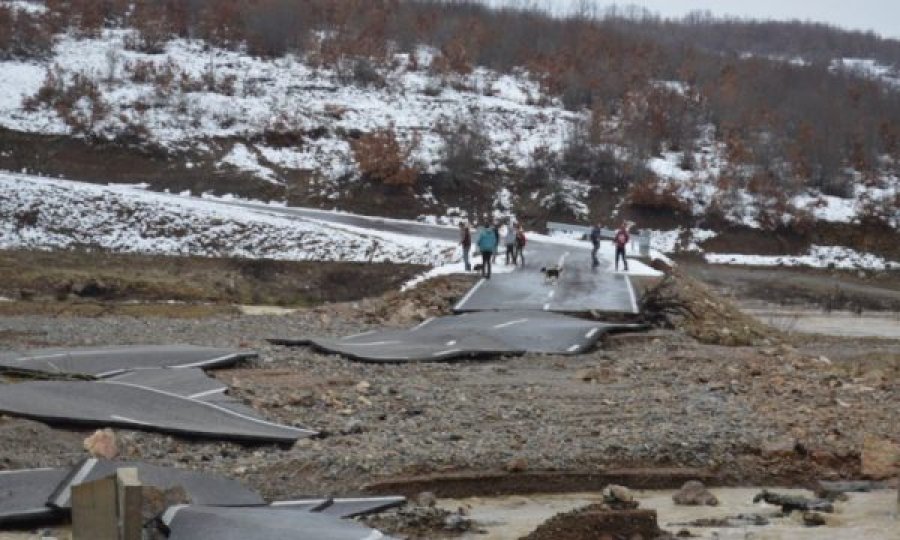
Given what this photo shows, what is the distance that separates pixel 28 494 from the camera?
9891 millimetres

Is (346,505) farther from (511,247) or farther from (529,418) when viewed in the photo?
(511,247)

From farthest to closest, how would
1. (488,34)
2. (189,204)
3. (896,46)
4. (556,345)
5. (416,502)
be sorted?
(896,46) < (488,34) < (189,204) < (556,345) < (416,502)

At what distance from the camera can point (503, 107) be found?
66.8 m

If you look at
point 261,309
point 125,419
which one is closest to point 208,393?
point 125,419

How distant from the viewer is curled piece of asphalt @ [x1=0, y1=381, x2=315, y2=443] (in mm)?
12383

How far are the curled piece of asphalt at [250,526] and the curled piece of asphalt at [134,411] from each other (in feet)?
9.81

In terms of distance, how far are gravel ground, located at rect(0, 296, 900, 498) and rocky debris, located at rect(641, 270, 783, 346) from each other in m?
3.40

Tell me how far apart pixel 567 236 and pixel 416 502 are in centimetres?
3820

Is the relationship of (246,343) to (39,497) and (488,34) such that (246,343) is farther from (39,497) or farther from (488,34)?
(488,34)

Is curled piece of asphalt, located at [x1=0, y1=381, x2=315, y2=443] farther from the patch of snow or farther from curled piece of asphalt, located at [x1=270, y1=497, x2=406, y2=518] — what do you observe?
the patch of snow

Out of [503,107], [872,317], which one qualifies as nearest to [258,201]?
[503,107]

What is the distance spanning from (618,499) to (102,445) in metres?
4.64

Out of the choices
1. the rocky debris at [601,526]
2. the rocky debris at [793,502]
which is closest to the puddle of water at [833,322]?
the rocky debris at [793,502]

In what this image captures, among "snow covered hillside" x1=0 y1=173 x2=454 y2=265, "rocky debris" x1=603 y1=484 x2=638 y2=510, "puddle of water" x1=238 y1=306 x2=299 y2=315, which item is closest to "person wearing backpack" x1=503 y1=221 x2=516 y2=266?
"snow covered hillside" x1=0 y1=173 x2=454 y2=265
